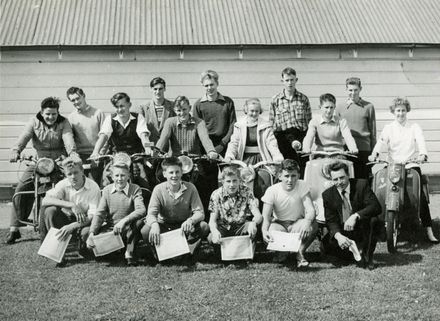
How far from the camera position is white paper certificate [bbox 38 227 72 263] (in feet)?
18.1

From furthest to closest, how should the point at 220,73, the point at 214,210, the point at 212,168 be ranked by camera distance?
1. the point at 220,73
2. the point at 212,168
3. the point at 214,210

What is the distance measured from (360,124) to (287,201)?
2.07 meters

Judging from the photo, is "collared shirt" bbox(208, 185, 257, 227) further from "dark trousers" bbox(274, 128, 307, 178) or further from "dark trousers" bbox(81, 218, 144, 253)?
"dark trousers" bbox(274, 128, 307, 178)

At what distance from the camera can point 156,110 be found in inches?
280

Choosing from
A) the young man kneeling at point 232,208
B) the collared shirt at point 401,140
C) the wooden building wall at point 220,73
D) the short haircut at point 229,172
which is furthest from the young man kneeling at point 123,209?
the wooden building wall at point 220,73

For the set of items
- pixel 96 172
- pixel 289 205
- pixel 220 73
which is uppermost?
pixel 220 73

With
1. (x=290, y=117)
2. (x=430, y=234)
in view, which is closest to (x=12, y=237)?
(x=290, y=117)

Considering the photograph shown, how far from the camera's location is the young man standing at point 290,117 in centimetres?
720

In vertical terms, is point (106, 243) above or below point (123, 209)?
below

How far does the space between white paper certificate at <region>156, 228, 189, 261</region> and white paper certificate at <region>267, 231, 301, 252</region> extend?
80 centimetres

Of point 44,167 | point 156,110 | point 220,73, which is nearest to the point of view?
point 44,167

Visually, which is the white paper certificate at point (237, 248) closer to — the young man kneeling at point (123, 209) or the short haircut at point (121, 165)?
the young man kneeling at point (123, 209)

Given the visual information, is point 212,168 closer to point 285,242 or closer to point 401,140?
point 285,242

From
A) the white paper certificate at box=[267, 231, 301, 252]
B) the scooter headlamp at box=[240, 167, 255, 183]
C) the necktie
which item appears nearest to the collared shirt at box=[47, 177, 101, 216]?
the scooter headlamp at box=[240, 167, 255, 183]
